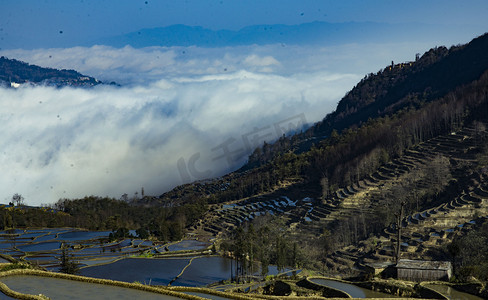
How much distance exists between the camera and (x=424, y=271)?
32469mm

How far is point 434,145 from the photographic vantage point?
8750 cm

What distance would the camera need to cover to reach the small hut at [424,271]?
105 ft

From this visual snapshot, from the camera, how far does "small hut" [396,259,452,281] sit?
32156 millimetres

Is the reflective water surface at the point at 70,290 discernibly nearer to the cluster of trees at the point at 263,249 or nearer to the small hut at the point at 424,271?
the small hut at the point at 424,271

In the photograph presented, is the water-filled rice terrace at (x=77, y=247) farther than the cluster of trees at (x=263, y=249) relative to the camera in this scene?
Yes

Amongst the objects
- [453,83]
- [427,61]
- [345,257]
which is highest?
[427,61]

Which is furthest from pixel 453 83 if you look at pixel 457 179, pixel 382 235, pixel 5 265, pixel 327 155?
pixel 5 265

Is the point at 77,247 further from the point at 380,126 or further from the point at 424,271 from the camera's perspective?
the point at 380,126

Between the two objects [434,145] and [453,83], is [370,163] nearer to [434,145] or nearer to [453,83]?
[434,145]

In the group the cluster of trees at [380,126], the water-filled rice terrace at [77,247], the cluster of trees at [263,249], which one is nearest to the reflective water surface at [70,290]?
the cluster of trees at [263,249]

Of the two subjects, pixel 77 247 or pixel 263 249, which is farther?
pixel 77 247

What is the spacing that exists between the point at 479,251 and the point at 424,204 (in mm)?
22691

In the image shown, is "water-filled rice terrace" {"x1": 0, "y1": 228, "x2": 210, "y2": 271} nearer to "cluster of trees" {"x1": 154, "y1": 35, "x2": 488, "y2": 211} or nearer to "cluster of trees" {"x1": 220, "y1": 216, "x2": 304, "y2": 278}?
"cluster of trees" {"x1": 220, "y1": 216, "x2": 304, "y2": 278}

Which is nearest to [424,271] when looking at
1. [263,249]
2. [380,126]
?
[263,249]
